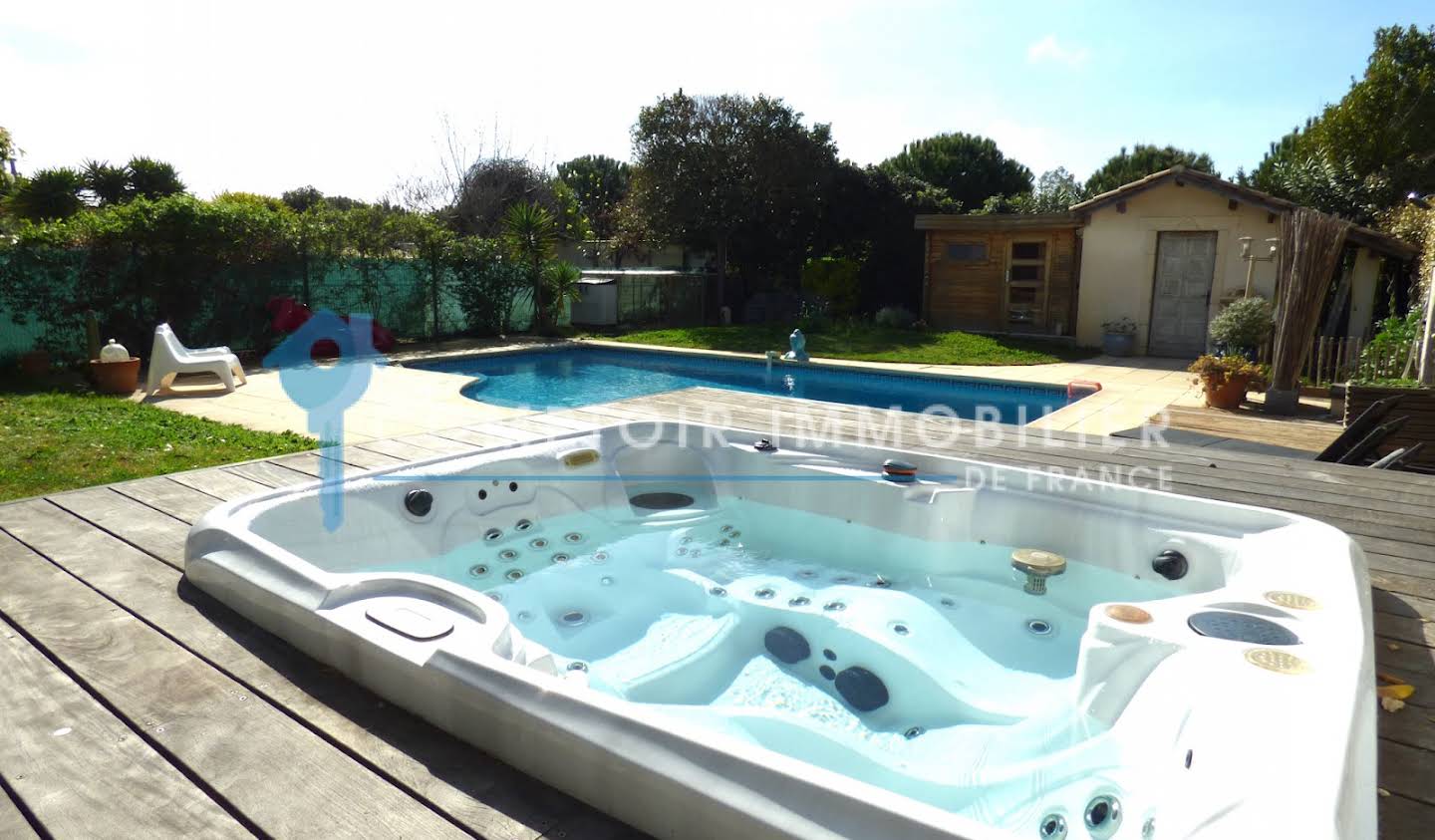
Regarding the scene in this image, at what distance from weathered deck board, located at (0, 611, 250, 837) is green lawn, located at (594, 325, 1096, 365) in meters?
10.9

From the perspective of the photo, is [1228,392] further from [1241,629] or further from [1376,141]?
[1376,141]

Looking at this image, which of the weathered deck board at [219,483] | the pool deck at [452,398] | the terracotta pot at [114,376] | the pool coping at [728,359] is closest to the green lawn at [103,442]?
the pool deck at [452,398]

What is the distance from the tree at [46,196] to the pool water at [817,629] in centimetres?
1283

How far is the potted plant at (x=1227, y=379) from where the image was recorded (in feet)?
24.5

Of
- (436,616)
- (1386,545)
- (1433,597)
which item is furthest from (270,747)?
(1386,545)

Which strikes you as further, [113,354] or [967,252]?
[967,252]

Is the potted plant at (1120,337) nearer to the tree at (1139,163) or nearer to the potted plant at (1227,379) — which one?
the potted plant at (1227,379)

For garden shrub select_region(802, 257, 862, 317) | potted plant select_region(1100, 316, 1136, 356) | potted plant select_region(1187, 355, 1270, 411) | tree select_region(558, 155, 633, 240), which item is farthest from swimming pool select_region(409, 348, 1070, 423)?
tree select_region(558, 155, 633, 240)

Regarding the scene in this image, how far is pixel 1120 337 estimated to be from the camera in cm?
1260

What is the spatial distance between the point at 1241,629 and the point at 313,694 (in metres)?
2.48

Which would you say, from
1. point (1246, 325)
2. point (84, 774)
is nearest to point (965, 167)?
point (1246, 325)

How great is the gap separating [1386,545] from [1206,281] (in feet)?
34.6

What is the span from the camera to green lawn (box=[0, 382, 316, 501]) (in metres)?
4.52

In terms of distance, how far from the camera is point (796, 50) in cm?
828
